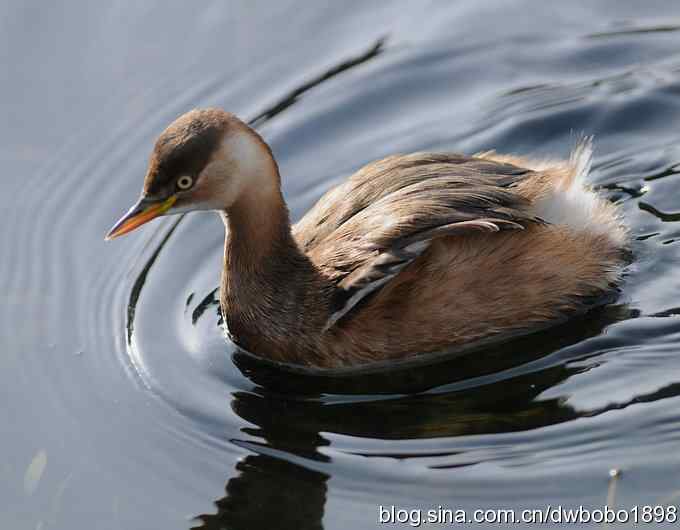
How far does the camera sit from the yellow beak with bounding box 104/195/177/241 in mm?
6562

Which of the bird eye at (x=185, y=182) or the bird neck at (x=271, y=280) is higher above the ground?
the bird eye at (x=185, y=182)

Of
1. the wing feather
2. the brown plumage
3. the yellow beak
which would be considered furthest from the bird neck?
the yellow beak

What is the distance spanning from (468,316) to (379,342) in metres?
0.48

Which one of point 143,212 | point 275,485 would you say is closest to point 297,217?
point 143,212

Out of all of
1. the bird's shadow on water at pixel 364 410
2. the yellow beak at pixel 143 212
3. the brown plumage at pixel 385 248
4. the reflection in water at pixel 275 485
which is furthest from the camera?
the yellow beak at pixel 143 212

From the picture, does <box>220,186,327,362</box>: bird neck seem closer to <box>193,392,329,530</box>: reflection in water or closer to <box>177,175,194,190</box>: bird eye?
<box>177,175,194,190</box>: bird eye

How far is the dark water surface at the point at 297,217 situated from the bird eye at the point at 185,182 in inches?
37.5

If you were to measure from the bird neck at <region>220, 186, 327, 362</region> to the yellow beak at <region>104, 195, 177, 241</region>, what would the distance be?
0.35m

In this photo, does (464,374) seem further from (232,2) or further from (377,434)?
(232,2)

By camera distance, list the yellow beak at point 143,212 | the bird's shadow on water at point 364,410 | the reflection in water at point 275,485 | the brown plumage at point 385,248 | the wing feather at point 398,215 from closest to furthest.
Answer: the reflection in water at point 275,485
the bird's shadow on water at point 364,410
the wing feather at point 398,215
the brown plumage at point 385,248
the yellow beak at point 143,212

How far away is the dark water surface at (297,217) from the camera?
5910 millimetres

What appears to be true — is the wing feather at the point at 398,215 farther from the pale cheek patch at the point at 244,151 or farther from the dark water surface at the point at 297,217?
the dark water surface at the point at 297,217

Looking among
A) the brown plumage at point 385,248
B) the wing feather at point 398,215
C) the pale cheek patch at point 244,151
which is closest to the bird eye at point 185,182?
the brown plumage at point 385,248

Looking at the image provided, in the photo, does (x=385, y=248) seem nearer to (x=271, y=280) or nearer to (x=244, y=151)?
(x=271, y=280)
